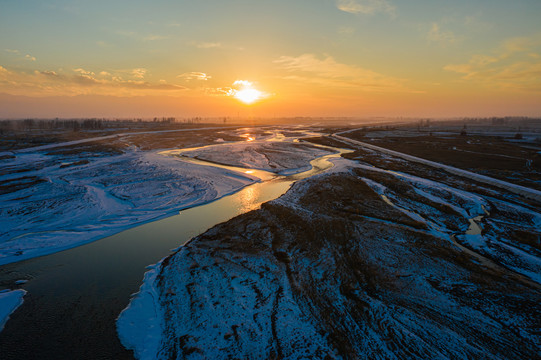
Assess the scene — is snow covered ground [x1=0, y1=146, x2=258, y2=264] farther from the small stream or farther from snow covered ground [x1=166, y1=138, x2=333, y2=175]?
snow covered ground [x1=166, y1=138, x2=333, y2=175]

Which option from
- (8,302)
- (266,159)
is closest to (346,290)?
(8,302)

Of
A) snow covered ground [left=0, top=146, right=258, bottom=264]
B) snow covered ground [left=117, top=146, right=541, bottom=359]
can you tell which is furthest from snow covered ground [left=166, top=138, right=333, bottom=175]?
snow covered ground [left=117, top=146, right=541, bottom=359]

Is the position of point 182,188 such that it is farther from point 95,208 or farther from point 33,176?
point 33,176

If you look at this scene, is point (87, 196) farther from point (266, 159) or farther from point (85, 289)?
point (266, 159)

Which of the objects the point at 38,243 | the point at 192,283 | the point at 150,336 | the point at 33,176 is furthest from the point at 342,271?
the point at 33,176

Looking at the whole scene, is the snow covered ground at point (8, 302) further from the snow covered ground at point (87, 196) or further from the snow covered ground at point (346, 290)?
the snow covered ground at point (346, 290)
